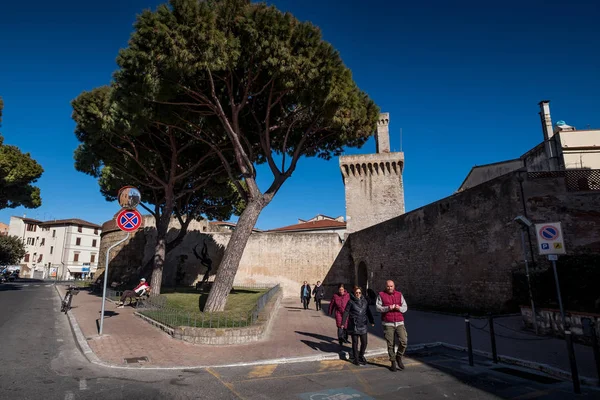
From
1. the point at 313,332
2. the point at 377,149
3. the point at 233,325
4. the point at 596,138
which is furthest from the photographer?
the point at 377,149

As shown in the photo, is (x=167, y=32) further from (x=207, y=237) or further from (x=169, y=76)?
(x=207, y=237)

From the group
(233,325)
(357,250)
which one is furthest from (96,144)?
(357,250)

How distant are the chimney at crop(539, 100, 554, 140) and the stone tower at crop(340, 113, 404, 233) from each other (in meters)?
11.6

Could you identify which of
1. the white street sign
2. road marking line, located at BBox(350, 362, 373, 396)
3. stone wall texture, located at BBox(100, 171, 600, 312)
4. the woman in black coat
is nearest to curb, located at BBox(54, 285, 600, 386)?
the woman in black coat

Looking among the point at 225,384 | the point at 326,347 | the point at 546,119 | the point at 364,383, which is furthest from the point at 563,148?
the point at 225,384

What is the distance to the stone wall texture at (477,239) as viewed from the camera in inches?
470

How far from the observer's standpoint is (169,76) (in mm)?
Answer: 11938

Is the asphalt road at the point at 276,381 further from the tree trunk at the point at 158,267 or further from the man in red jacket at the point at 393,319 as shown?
the tree trunk at the point at 158,267

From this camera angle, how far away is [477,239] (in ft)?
46.1

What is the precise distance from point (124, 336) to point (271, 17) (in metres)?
11.0

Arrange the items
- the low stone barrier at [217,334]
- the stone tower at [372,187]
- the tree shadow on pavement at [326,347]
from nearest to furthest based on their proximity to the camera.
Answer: the tree shadow on pavement at [326,347]
the low stone barrier at [217,334]
the stone tower at [372,187]

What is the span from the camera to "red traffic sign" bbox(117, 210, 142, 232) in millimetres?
8740

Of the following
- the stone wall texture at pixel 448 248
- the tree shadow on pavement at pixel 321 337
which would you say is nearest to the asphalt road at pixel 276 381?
the tree shadow on pavement at pixel 321 337

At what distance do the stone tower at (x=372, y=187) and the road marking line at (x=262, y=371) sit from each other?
27.7 m
